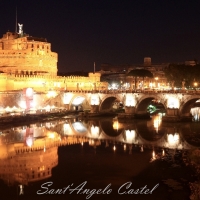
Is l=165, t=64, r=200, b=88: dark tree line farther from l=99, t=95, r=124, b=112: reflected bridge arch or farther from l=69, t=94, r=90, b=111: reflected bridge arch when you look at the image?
l=69, t=94, r=90, b=111: reflected bridge arch

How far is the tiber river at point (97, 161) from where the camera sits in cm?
1895

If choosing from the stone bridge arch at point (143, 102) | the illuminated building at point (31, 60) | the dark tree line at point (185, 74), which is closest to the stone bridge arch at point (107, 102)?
the stone bridge arch at point (143, 102)

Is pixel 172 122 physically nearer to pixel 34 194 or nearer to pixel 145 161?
pixel 145 161

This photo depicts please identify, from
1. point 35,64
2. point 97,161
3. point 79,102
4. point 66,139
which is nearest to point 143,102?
point 79,102

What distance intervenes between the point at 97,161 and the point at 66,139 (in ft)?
31.0

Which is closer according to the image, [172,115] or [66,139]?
[66,139]

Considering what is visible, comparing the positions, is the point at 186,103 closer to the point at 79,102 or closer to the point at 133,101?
the point at 133,101

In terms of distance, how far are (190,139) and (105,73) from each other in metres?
68.8

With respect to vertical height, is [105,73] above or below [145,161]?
above

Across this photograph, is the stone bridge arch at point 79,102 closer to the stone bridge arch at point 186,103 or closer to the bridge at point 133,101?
the bridge at point 133,101

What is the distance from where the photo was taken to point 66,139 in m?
34.4

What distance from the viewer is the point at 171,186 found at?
63.1ft

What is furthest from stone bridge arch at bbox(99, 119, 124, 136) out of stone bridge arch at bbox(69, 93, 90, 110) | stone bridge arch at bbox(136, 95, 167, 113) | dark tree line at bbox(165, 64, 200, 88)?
dark tree line at bbox(165, 64, 200, 88)

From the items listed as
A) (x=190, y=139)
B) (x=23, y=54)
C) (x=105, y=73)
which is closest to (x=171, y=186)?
(x=190, y=139)
